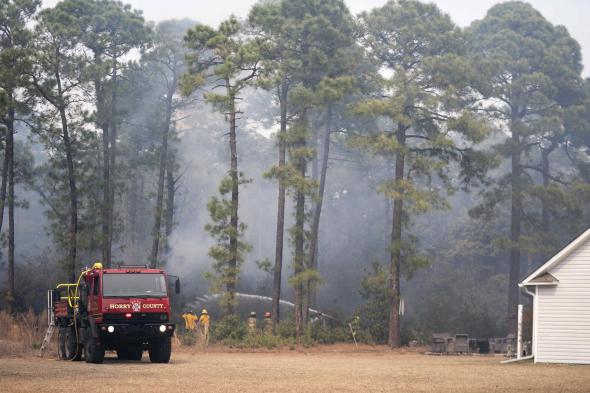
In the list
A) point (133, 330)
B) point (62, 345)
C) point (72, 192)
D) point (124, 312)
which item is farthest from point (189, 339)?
point (124, 312)

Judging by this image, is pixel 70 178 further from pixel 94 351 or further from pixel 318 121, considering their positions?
pixel 94 351

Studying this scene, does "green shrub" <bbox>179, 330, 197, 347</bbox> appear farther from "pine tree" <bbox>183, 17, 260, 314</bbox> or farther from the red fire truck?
the red fire truck

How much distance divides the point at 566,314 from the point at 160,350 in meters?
15.0

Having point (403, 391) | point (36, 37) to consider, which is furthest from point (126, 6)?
point (403, 391)

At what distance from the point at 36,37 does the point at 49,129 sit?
5.14 metres

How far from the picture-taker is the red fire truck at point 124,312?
33.8 meters

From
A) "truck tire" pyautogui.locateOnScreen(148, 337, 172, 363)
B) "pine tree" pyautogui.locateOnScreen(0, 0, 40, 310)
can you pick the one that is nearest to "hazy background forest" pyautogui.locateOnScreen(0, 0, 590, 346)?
"pine tree" pyautogui.locateOnScreen(0, 0, 40, 310)

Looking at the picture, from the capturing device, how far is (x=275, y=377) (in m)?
28.0

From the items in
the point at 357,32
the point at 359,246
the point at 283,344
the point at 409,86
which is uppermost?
the point at 357,32

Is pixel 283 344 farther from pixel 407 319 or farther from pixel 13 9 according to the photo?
pixel 13 9

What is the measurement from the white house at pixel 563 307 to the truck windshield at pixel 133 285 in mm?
13383

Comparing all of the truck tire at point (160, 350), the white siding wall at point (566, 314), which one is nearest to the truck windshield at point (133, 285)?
the truck tire at point (160, 350)

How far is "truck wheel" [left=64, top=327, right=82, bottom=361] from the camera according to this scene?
119ft

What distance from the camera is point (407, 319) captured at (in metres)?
66.9
